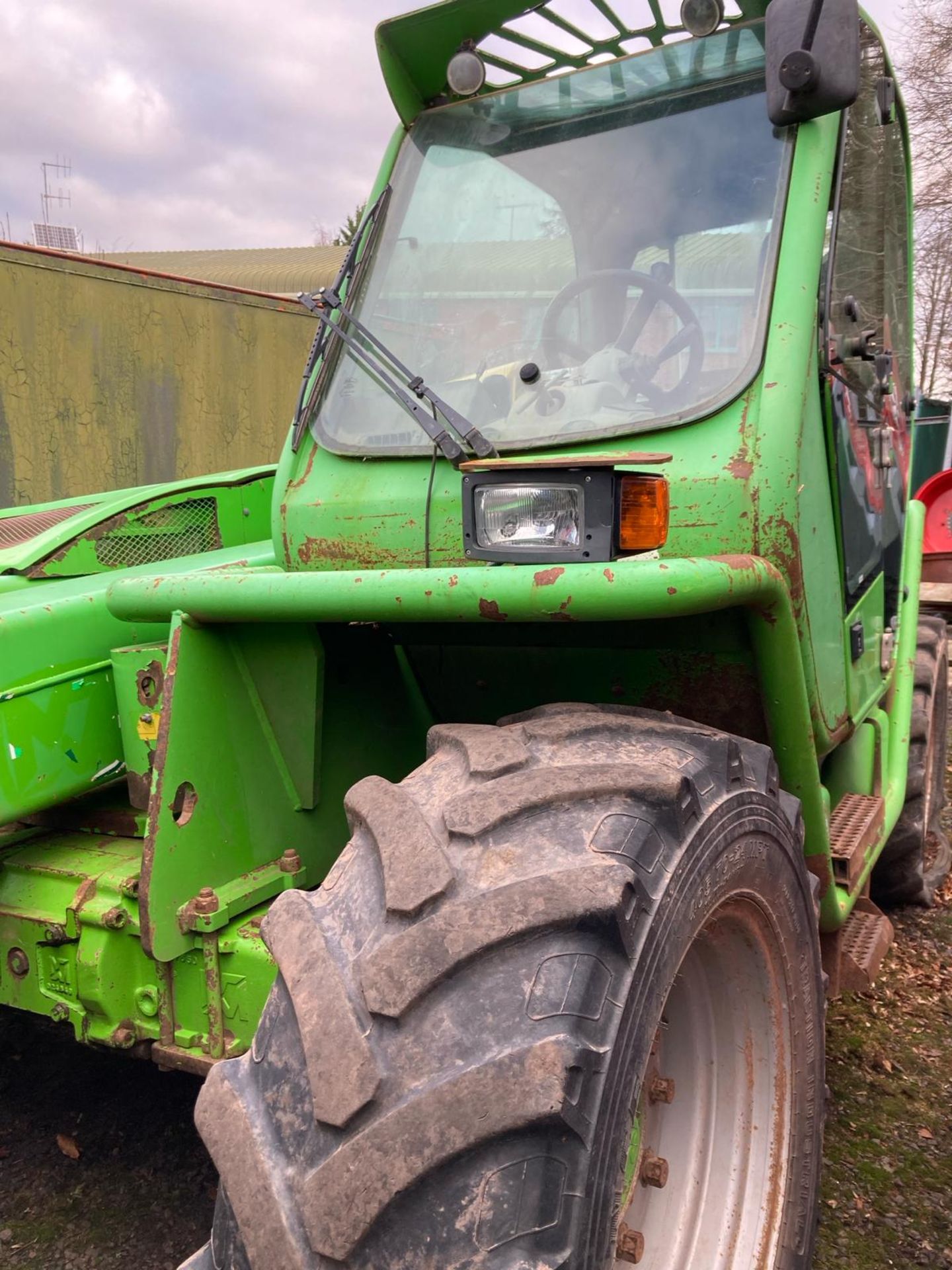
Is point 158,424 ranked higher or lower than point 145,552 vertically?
higher

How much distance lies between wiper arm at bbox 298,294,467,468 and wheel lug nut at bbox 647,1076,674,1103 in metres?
1.19

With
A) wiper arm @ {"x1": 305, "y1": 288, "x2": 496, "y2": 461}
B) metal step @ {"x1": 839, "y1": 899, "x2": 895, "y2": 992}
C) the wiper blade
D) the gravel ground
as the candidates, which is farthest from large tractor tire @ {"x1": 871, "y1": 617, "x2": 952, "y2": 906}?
the wiper blade

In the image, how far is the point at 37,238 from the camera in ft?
58.2

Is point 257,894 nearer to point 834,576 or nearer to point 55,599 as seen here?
point 55,599

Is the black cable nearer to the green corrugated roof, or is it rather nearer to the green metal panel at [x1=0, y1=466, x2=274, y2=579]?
the green metal panel at [x1=0, y1=466, x2=274, y2=579]

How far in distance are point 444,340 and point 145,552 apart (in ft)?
3.55

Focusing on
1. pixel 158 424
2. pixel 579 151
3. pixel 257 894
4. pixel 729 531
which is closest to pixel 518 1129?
pixel 257 894

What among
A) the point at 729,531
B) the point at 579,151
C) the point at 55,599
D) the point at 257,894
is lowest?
the point at 257,894

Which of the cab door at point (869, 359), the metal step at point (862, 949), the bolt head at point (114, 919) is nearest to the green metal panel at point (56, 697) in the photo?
the bolt head at point (114, 919)

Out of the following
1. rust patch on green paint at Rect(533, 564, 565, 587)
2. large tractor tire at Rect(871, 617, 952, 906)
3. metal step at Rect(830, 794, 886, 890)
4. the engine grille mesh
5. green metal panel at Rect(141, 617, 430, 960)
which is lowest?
large tractor tire at Rect(871, 617, 952, 906)

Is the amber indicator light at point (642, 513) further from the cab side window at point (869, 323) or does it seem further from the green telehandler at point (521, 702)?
the cab side window at point (869, 323)

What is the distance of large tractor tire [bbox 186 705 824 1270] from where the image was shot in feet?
4.02

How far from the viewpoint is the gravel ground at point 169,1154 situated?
2336 mm

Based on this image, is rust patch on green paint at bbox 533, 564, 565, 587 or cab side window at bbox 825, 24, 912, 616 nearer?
rust patch on green paint at bbox 533, 564, 565, 587
